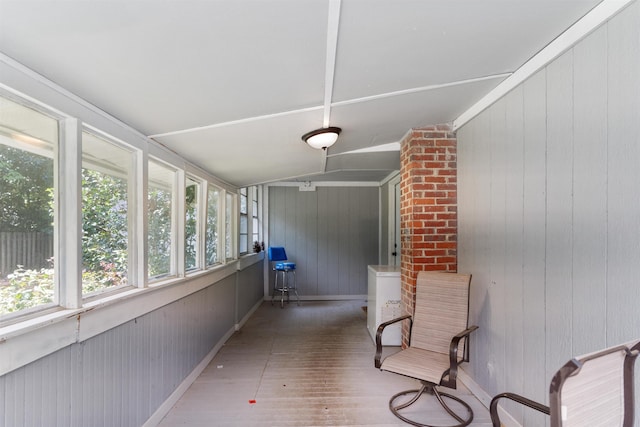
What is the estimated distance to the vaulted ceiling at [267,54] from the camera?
1191mm

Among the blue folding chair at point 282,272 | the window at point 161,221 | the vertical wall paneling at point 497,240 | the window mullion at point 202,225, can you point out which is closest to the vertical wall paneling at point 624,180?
the vertical wall paneling at point 497,240

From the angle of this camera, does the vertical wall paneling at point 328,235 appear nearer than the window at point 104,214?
No

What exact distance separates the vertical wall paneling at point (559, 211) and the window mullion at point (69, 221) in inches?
99.9

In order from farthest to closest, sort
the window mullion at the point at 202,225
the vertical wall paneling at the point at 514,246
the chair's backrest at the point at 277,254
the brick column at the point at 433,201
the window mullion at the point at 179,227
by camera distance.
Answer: the chair's backrest at the point at 277,254
the window mullion at the point at 202,225
the brick column at the point at 433,201
the window mullion at the point at 179,227
the vertical wall paneling at the point at 514,246

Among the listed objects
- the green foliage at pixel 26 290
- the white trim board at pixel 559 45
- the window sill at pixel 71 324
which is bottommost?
the window sill at pixel 71 324

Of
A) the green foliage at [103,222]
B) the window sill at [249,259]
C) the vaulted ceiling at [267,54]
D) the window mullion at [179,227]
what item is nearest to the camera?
the vaulted ceiling at [267,54]

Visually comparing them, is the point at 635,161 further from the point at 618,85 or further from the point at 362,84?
the point at 362,84

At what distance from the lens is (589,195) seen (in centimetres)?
158

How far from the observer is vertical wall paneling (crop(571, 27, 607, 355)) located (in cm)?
150

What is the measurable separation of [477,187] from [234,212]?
11.5 ft

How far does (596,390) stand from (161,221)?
286 cm

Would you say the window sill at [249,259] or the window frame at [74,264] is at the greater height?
the window frame at [74,264]

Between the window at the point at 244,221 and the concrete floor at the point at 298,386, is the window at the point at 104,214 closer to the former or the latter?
the concrete floor at the point at 298,386

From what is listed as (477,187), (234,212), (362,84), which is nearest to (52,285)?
(362,84)
